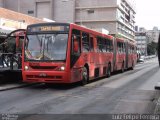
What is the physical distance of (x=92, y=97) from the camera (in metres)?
14.3

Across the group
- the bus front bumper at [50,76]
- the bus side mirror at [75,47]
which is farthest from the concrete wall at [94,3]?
the bus front bumper at [50,76]

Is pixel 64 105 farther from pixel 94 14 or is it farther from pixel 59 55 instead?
pixel 94 14

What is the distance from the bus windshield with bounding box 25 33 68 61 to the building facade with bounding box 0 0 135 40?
92.0m

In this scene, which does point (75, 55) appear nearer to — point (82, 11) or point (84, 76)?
point (84, 76)

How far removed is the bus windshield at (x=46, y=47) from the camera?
1702 cm

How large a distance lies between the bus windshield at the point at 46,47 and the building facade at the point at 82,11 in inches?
3624

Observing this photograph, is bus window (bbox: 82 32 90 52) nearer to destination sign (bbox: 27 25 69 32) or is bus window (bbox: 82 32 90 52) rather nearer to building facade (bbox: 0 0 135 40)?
destination sign (bbox: 27 25 69 32)

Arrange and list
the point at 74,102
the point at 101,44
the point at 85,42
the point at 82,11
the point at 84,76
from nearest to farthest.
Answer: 1. the point at 74,102
2. the point at 84,76
3. the point at 85,42
4. the point at 101,44
5. the point at 82,11

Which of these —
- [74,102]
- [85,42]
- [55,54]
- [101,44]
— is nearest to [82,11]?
[101,44]

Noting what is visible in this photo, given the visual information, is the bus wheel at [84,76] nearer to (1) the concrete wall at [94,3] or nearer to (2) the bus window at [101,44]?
(2) the bus window at [101,44]

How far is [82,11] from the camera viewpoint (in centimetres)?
11306

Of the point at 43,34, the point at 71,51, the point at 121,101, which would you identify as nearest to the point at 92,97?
the point at 121,101

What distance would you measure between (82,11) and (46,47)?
96758mm

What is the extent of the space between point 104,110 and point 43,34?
7.27 meters
